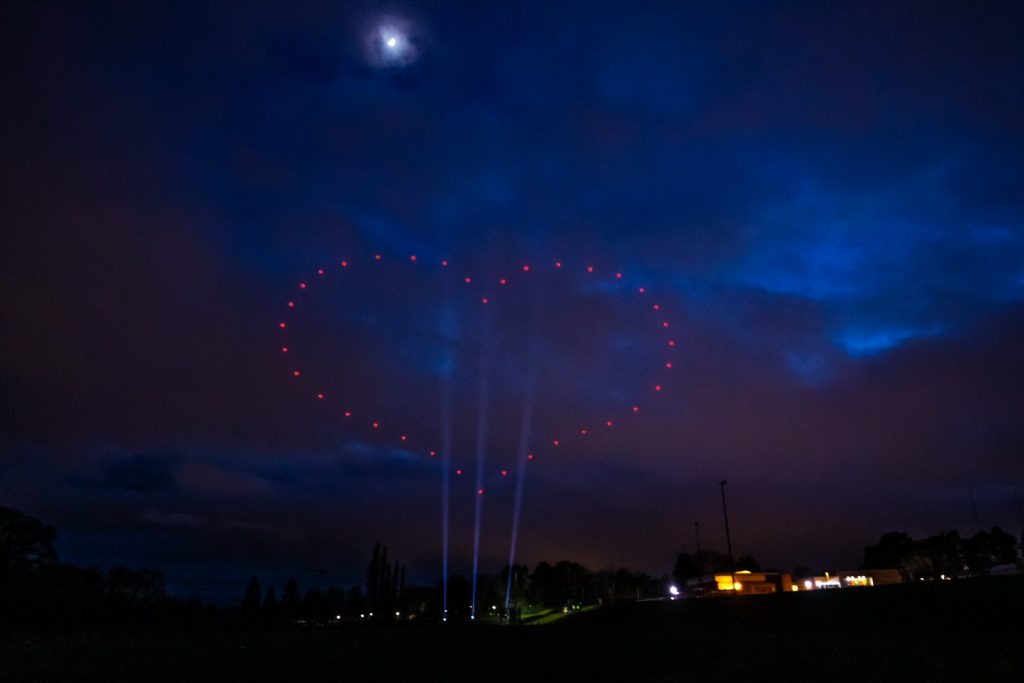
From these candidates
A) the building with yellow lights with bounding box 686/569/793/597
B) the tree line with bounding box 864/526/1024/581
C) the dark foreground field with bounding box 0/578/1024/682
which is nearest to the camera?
the dark foreground field with bounding box 0/578/1024/682

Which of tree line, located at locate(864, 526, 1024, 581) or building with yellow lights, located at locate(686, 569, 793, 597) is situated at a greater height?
tree line, located at locate(864, 526, 1024, 581)

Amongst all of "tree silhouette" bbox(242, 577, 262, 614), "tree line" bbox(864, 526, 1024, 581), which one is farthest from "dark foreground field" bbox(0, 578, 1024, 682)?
"tree silhouette" bbox(242, 577, 262, 614)

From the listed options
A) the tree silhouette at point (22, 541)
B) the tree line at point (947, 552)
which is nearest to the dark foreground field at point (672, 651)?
the tree silhouette at point (22, 541)

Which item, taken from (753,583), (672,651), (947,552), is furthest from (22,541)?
(947,552)

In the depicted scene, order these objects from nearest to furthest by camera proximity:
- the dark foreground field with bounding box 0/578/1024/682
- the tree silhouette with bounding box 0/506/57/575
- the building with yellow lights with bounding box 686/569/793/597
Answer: the dark foreground field with bounding box 0/578/1024/682, the tree silhouette with bounding box 0/506/57/575, the building with yellow lights with bounding box 686/569/793/597

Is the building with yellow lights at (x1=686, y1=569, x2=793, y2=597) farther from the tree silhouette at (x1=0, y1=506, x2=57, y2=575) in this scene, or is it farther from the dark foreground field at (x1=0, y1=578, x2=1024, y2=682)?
the tree silhouette at (x1=0, y1=506, x2=57, y2=575)

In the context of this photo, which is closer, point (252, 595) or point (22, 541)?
point (22, 541)

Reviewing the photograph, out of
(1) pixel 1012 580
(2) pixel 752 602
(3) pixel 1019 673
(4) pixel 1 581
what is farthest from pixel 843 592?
(4) pixel 1 581

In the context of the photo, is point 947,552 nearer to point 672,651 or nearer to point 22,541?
point 672,651
